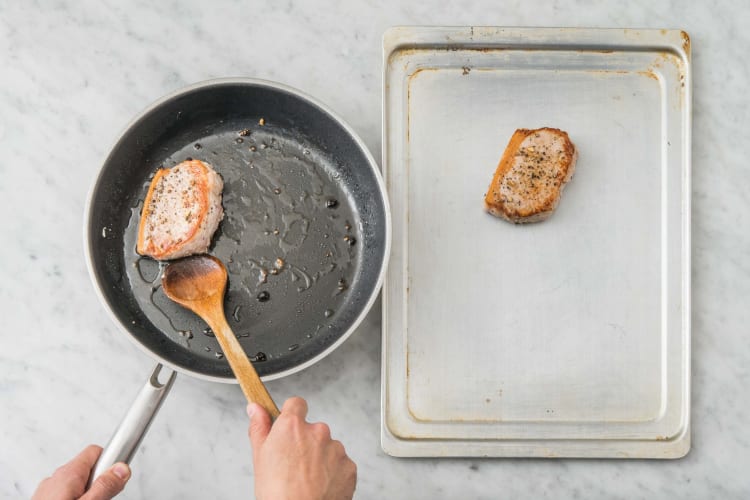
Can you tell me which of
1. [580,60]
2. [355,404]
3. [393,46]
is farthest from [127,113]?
Result: [580,60]

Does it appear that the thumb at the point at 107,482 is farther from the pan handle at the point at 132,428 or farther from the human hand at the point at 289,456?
the human hand at the point at 289,456

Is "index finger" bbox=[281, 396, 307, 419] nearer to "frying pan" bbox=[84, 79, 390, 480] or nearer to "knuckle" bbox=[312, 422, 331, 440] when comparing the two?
"knuckle" bbox=[312, 422, 331, 440]

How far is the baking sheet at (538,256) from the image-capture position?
33.4 inches

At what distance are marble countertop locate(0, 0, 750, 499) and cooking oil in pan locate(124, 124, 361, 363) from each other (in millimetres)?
68

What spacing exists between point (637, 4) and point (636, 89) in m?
0.12

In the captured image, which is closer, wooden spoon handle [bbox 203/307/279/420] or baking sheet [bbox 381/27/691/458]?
wooden spoon handle [bbox 203/307/279/420]

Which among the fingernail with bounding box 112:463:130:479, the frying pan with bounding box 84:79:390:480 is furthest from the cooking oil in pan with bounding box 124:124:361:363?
the fingernail with bounding box 112:463:130:479

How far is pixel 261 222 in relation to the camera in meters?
0.84

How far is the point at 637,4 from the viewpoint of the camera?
0.88m

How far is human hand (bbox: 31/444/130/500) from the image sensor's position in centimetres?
72

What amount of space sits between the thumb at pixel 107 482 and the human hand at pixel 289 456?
18 cm

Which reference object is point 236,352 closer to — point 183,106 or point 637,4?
point 183,106

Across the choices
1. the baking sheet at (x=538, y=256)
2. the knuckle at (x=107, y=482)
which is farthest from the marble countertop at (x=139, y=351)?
the knuckle at (x=107, y=482)

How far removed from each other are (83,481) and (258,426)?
0.89ft
